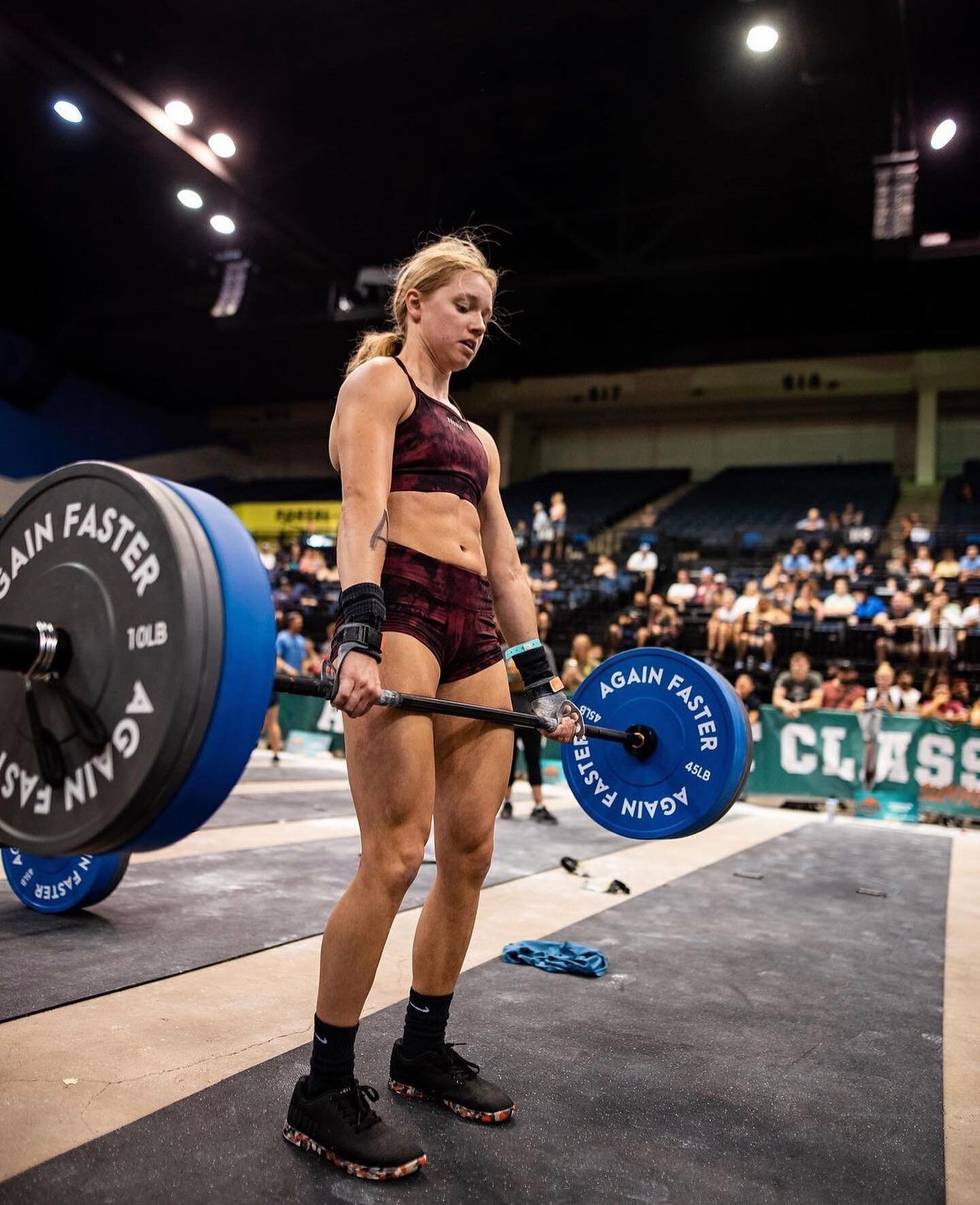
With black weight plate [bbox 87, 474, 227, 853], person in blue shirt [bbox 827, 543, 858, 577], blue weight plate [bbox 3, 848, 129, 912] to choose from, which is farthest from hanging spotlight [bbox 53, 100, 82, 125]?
black weight plate [bbox 87, 474, 227, 853]

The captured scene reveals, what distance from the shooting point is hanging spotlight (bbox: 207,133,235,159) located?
10.4 meters

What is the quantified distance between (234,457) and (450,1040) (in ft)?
70.5

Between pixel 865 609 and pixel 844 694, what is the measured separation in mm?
2302

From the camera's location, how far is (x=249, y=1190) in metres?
1.41

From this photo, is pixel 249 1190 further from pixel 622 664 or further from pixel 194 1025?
pixel 622 664

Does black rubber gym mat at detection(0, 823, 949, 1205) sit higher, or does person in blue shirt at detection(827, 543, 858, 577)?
person in blue shirt at detection(827, 543, 858, 577)

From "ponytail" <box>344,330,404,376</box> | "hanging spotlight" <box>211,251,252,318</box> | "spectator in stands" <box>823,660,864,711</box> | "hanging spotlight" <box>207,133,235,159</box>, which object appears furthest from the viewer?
"hanging spotlight" <box>211,251,252,318</box>

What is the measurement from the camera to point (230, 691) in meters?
1.25

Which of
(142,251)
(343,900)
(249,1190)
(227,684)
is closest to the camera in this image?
(227,684)

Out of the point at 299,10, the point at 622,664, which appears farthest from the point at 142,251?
the point at 622,664

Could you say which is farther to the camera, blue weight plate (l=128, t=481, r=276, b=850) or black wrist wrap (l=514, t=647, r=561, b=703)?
black wrist wrap (l=514, t=647, r=561, b=703)

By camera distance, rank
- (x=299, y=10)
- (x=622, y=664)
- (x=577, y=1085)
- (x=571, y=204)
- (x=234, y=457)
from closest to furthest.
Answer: (x=577, y=1085) < (x=622, y=664) < (x=299, y=10) < (x=571, y=204) < (x=234, y=457)

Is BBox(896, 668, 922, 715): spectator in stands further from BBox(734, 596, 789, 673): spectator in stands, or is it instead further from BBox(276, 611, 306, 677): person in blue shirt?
BBox(276, 611, 306, 677): person in blue shirt

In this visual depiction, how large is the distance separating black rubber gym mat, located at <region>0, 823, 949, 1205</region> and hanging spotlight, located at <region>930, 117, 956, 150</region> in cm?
850
